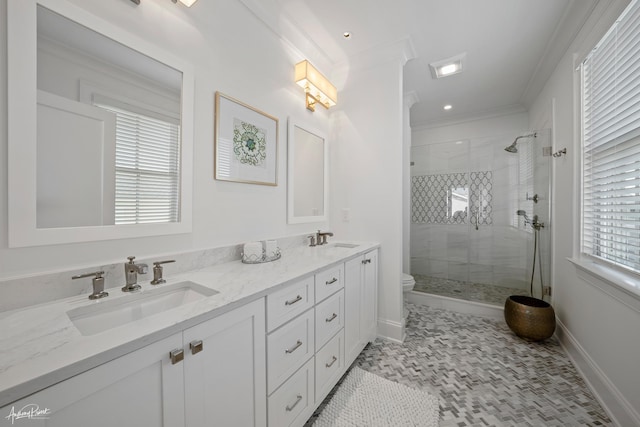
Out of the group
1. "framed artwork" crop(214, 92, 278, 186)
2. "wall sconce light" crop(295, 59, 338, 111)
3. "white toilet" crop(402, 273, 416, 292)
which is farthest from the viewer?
"white toilet" crop(402, 273, 416, 292)

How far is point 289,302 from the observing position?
1151mm

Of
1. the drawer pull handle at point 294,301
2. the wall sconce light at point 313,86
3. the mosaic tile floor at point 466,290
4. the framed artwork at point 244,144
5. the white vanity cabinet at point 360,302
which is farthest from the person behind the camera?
the mosaic tile floor at point 466,290

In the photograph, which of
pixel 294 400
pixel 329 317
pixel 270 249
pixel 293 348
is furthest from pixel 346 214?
pixel 294 400

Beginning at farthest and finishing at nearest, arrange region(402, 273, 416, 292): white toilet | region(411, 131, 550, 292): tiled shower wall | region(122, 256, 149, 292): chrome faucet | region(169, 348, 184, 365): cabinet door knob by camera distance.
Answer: region(411, 131, 550, 292): tiled shower wall < region(402, 273, 416, 292): white toilet < region(122, 256, 149, 292): chrome faucet < region(169, 348, 184, 365): cabinet door knob

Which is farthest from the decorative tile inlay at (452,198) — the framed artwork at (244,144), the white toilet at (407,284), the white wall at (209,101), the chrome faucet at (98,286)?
the chrome faucet at (98,286)

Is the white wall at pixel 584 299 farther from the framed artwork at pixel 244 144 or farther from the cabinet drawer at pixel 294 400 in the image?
the framed artwork at pixel 244 144

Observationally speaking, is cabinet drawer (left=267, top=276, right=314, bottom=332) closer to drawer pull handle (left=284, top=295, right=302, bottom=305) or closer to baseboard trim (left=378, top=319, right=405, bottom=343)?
drawer pull handle (left=284, top=295, right=302, bottom=305)

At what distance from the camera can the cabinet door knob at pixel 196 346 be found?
755mm

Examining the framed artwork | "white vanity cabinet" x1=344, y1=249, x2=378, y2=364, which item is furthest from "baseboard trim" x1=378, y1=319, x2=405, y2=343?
the framed artwork

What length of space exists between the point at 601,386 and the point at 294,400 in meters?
1.87

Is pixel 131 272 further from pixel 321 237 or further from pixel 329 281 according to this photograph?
pixel 321 237

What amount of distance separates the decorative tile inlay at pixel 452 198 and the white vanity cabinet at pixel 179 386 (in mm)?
3249

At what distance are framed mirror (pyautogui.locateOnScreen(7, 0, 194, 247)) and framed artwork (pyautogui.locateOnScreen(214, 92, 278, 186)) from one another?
8.9 inches

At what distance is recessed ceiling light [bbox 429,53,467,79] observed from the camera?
93.9 inches
